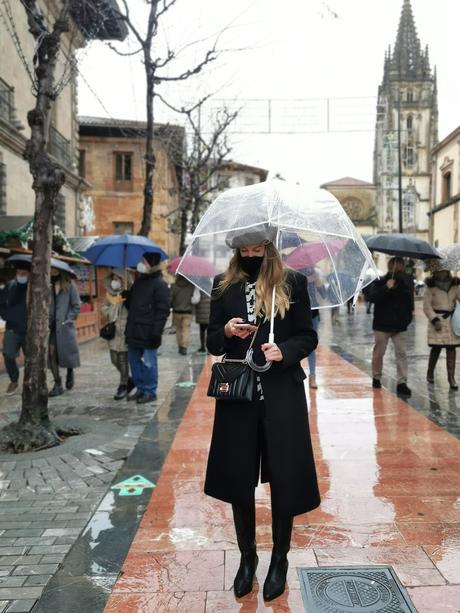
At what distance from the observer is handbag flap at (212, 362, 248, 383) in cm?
289

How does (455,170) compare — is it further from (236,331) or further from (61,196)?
(236,331)

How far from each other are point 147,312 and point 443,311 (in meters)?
4.22

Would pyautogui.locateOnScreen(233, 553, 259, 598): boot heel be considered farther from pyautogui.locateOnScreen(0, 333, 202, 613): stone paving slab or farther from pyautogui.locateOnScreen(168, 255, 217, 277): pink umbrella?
pyautogui.locateOnScreen(168, 255, 217, 277): pink umbrella

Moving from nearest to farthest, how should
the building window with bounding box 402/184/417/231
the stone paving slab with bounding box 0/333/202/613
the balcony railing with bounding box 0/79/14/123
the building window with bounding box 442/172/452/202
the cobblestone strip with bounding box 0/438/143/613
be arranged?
the cobblestone strip with bounding box 0/438/143/613
the stone paving slab with bounding box 0/333/202/613
the balcony railing with bounding box 0/79/14/123
the building window with bounding box 442/172/452/202
the building window with bounding box 402/184/417/231

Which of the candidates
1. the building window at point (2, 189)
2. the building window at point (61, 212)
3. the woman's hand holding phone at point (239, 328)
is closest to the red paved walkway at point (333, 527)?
the woman's hand holding phone at point (239, 328)

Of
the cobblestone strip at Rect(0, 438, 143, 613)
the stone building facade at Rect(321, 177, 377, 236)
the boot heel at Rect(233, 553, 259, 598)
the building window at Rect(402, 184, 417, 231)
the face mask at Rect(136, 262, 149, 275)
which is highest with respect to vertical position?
the stone building facade at Rect(321, 177, 377, 236)

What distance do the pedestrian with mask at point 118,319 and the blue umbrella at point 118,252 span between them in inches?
8.0

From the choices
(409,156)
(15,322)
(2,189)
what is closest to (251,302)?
(15,322)

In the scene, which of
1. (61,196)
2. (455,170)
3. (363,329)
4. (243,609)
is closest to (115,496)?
(243,609)

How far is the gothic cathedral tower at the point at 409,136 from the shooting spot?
72.3 metres

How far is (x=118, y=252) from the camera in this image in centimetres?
835

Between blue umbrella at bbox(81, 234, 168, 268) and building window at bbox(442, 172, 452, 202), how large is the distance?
32562 millimetres

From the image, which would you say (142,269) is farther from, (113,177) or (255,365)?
(113,177)

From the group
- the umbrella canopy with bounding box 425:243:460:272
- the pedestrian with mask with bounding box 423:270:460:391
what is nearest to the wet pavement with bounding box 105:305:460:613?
the pedestrian with mask with bounding box 423:270:460:391
